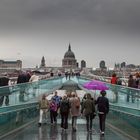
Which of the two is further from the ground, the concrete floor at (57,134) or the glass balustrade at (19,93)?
the glass balustrade at (19,93)

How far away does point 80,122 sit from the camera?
24422 mm

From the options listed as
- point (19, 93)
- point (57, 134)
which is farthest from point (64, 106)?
point (19, 93)

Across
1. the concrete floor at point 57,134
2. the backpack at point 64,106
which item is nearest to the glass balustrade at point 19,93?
the concrete floor at point 57,134

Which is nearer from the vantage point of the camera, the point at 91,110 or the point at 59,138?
the point at 59,138

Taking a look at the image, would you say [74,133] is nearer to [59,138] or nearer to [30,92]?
[59,138]

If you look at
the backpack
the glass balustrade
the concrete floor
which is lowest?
the concrete floor

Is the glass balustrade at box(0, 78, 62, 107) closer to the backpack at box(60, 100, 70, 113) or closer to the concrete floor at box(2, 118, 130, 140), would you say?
the concrete floor at box(2, 118, 130, 140)

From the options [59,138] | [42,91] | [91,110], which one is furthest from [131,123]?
[42,91]

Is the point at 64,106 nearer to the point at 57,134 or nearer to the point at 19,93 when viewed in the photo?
the point at 57,134

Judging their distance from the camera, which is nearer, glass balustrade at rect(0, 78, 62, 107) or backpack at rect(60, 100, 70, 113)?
glass balustrade at rect(0, 78, 62, 107)

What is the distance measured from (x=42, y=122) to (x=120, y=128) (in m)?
3.98

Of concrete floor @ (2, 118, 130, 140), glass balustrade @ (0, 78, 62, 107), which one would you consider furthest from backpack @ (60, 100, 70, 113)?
glass balustrade @ (0, 78, 62, 107)

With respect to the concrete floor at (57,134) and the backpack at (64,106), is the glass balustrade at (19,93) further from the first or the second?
the backpack at (64,106)

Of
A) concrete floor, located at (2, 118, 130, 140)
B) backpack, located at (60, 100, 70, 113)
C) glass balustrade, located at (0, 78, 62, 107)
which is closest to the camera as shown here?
concrete floor, located at (2, 118, 130, 140)
